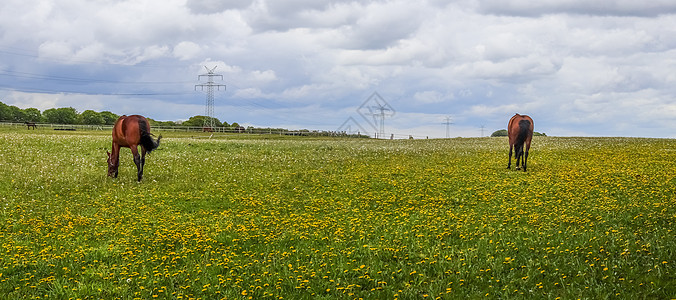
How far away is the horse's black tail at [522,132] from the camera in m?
28.2

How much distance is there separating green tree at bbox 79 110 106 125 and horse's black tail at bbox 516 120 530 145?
464ft

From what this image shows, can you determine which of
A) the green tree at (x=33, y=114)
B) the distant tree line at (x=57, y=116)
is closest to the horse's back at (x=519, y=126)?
the distant tree line at (x=57, y=116)

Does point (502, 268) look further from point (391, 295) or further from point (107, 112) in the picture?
point (107, 112)

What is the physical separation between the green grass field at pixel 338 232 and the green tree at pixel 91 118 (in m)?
131

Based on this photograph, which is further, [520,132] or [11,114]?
[11,114]

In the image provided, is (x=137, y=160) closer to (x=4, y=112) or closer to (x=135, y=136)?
(x=135, y=136)

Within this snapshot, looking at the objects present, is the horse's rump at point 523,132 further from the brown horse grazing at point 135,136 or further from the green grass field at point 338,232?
A: the brown horse grazing at point 135,136

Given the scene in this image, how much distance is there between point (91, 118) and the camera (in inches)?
5999

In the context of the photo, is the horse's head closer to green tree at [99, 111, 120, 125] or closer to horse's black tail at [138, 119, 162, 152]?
horse's black tail at [138, 119, 162, 152]

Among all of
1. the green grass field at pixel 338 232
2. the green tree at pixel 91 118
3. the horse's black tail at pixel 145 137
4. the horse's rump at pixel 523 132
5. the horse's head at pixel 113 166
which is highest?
the green tree at pixel 91 118

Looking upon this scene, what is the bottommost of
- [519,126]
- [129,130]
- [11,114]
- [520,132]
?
[129,130]

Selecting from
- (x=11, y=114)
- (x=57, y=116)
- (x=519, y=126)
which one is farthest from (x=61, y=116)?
(x=519, y=126)

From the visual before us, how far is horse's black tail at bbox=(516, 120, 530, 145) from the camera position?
92.4ft

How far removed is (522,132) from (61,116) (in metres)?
164
